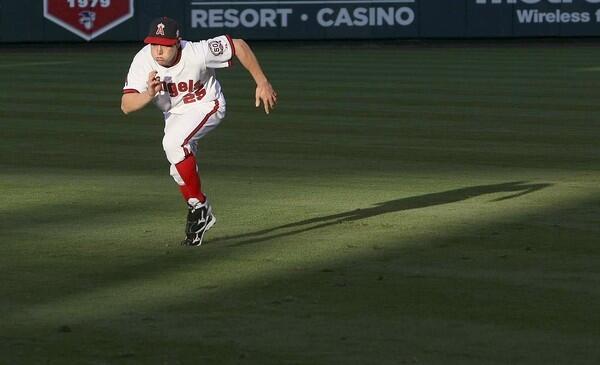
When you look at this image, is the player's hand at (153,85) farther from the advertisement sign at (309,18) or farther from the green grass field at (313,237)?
the advertisement sign at (309,18)

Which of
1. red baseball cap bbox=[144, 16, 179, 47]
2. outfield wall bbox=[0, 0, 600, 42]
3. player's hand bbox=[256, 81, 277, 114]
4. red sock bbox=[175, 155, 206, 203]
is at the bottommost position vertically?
red sock bbox=[175, 155, 206, 203]

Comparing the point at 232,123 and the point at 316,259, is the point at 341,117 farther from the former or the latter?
the point at 316,259

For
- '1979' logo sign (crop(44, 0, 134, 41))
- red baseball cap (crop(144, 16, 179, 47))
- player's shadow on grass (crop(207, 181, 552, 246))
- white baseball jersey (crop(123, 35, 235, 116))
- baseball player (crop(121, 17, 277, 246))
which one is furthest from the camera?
'1979' logo sign (crop(44, 0, 134, 41))

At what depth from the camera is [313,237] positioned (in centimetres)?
953

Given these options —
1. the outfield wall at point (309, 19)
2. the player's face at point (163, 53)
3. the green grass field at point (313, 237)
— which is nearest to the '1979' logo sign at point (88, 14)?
the outfield wall at point (309, 19)

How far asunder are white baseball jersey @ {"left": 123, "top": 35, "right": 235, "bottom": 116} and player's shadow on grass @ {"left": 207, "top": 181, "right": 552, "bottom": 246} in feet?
3.05

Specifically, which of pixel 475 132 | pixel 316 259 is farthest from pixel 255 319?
pixel 475 132

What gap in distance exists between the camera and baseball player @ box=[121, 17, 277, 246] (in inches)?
352

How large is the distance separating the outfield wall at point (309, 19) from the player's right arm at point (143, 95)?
2947 centimetres

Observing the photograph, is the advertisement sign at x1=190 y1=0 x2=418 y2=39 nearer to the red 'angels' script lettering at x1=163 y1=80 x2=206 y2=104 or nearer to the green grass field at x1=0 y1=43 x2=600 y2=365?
the green grass field at x1=0 y1=43 x2=600 y2=365

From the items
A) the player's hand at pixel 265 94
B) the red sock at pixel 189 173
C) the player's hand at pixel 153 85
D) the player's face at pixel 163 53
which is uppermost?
the player's face at pixel 163 53

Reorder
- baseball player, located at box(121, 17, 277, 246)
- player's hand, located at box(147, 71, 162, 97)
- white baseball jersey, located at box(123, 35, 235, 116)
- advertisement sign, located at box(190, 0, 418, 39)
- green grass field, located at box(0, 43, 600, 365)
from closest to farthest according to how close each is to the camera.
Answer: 1. green grass field, located at box(0, 43, 600, 365)
2. player's hand, located at box(147, 71, 162, 97)
3. baseball player, located at box(121, 17, 277, 246)
4. white baseball jersey, located at box(123, 35, 235, 116)
5. advertisement sign, located at box(190, 0, 418, 39)

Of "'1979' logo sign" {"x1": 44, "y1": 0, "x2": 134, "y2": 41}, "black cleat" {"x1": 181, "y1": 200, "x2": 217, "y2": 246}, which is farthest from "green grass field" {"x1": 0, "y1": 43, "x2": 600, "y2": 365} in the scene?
"'1979' logo sign" {"x1": 44, "y1": 0, "x2": 134, "y2": 41}

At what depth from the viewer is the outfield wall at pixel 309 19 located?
3841 cm
